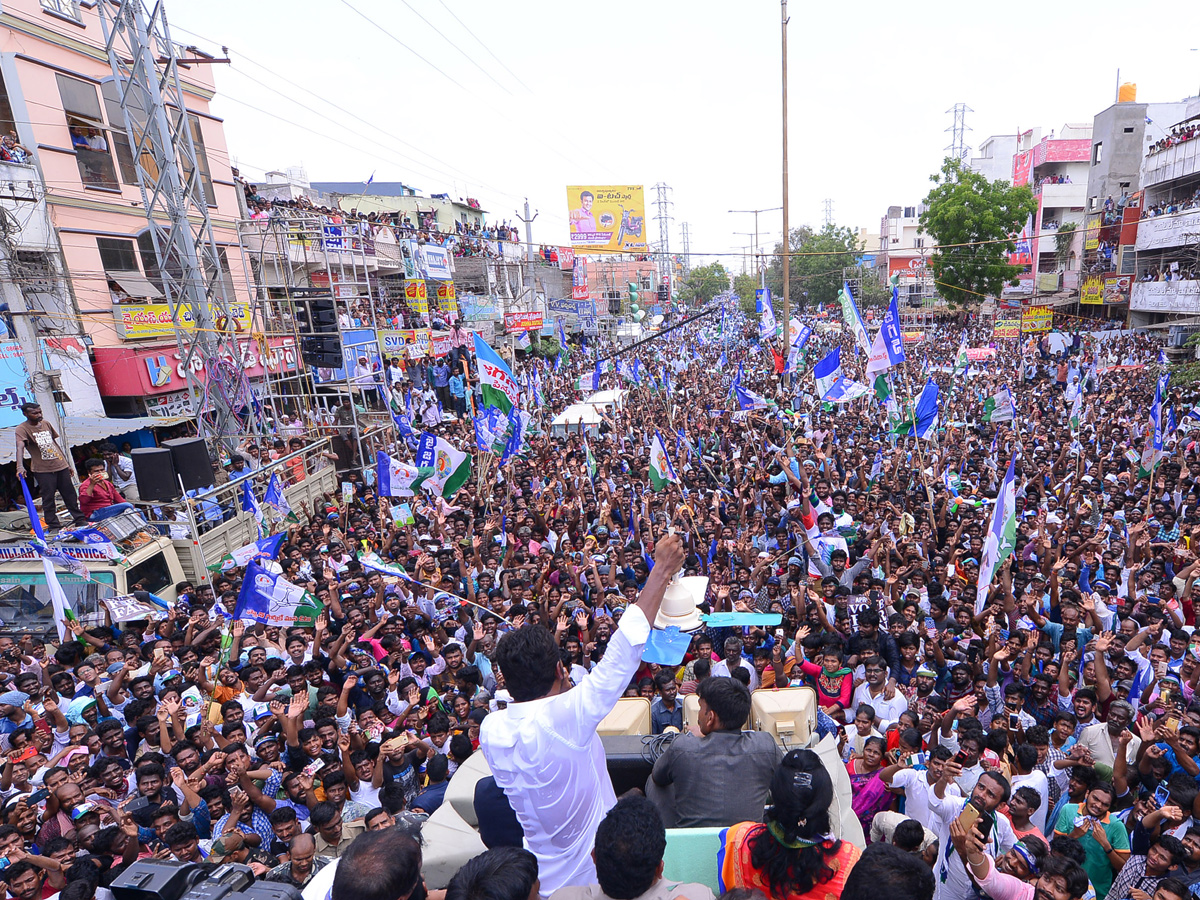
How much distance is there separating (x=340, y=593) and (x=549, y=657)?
6.02 metres

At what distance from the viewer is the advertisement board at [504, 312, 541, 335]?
2823cm

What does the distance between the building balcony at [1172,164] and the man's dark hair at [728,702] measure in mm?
32468

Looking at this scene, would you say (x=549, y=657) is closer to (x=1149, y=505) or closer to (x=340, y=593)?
(x=340, y=593)

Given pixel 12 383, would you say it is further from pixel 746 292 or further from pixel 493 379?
pixel 746 292

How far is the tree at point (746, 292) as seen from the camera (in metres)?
72.7

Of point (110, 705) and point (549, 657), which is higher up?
point (549, 657)

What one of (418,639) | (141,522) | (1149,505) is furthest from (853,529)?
(141,522)

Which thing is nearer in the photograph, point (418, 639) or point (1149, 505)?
point (418, 639)

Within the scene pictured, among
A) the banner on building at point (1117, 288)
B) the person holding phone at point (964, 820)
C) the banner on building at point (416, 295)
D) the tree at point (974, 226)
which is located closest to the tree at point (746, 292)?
the tree at point (974, 226)

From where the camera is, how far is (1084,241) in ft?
120

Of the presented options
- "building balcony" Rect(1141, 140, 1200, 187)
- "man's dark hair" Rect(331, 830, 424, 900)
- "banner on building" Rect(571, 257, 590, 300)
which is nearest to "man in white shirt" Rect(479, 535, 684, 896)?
"man's dark hair" Rect(331, 830, 424, 900)

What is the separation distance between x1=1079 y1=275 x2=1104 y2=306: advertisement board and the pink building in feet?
114

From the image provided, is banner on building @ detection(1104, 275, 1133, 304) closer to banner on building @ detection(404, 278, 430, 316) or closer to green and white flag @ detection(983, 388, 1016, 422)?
green and white flag @ detection(983, 388, 1016, 422)

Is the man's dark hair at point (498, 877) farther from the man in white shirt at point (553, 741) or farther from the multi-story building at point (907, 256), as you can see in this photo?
the multi-story building at point (907, 256)
